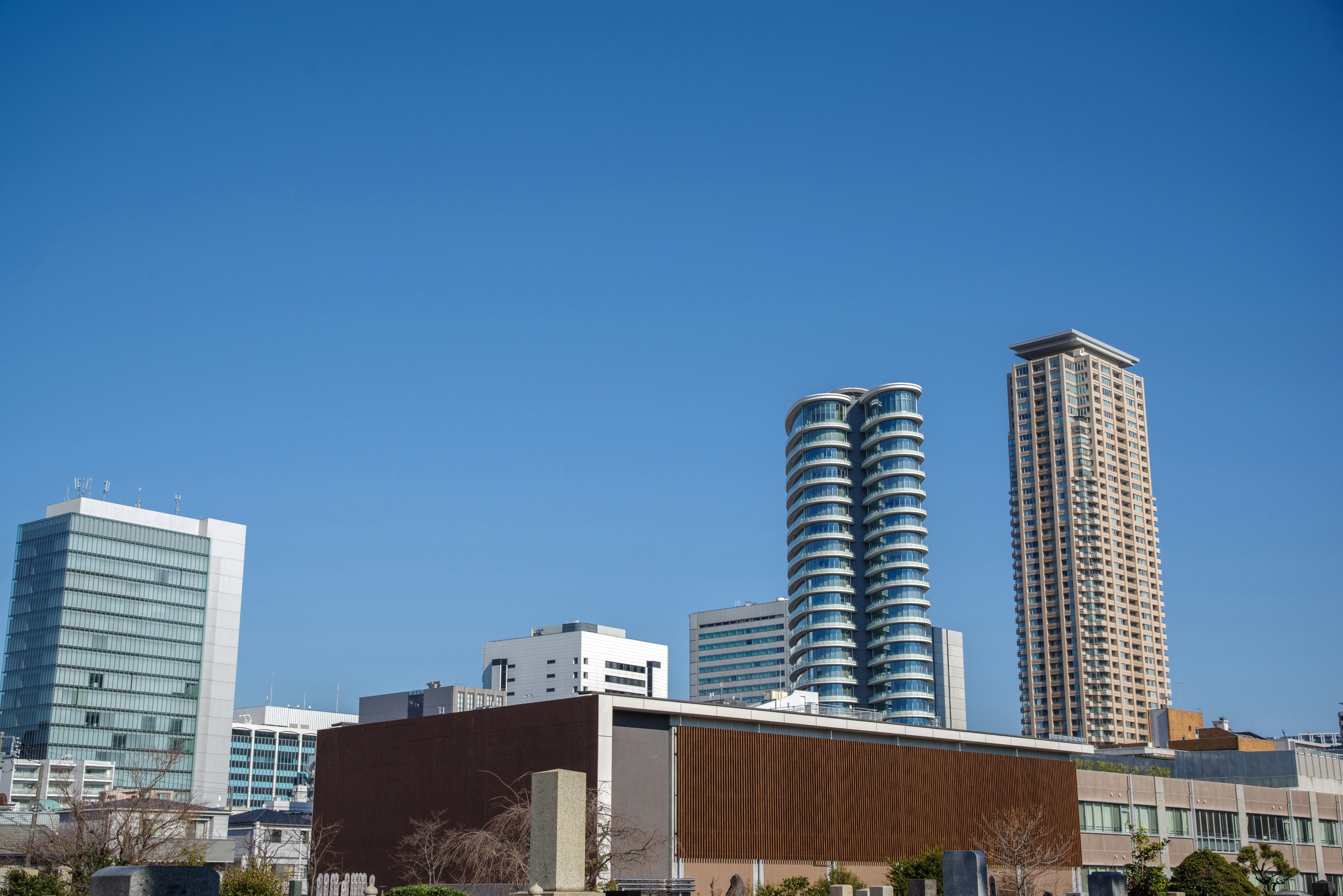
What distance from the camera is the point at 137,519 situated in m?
181

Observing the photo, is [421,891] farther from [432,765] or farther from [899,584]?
[899,584]

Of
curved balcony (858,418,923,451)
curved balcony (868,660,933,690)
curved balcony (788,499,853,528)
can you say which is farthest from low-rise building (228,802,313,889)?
curved balcony (858,418,923,451)

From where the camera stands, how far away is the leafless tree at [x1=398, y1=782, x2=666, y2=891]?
150 feet

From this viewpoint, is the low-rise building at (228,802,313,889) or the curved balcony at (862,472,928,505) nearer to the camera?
the low-rise building at (228,802,313,889)

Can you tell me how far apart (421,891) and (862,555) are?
440ft

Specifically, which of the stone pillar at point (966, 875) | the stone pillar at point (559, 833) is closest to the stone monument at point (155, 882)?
the stone pillar at point (559, 833)

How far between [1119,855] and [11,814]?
252ft

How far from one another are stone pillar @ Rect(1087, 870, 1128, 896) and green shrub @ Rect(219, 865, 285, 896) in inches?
1136

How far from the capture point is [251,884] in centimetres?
4078

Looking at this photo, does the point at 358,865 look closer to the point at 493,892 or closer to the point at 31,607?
the point at 493,892

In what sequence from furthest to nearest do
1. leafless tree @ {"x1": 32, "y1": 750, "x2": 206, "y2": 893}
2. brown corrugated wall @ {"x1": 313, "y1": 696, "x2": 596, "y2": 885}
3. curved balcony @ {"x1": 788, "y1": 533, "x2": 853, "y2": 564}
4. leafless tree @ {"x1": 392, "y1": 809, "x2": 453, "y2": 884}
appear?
curved balcony @ {"x1": 788, "y1": 533, "x2": 853, "y2": 564} → leafless tree @ {"x1": 392, "y1": 809, "x2": 453, "y2": 884} → brown corrugated wall @ {"x1": 313, "y1": 696, "x2": 596, "y2": 885} → leafless tree @ {"x1": 32, "y1": 750, "x2": 206, "y2": 893}

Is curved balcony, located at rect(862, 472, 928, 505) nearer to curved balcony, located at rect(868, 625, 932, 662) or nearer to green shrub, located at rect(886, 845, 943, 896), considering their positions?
curved balcony, located at rect(868, 625, 932, 662)

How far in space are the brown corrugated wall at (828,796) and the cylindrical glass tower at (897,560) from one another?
85.3 meters

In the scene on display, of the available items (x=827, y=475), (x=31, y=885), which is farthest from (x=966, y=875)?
(x=827, y=475)
